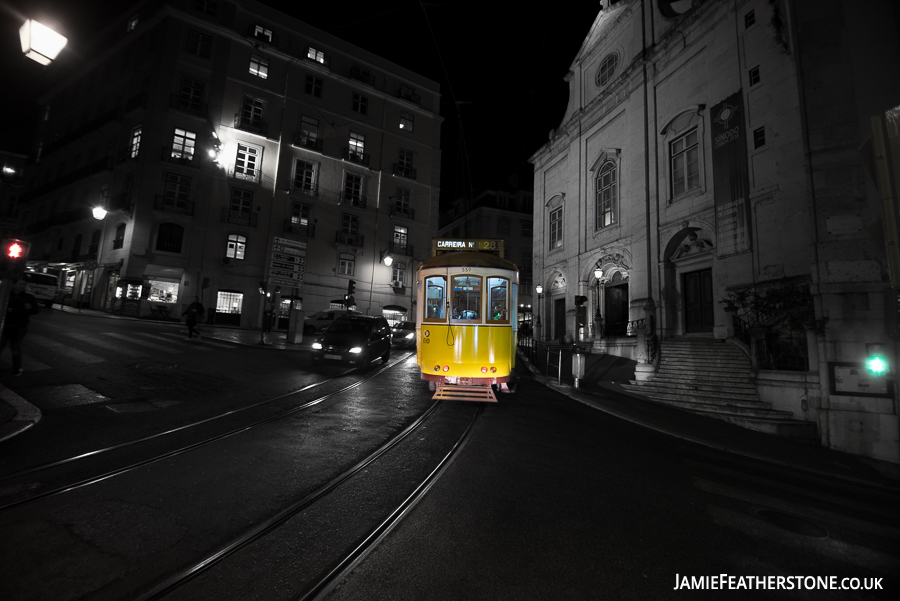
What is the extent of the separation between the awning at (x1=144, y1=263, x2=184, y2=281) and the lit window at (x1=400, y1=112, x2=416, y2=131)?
21026 millimetres

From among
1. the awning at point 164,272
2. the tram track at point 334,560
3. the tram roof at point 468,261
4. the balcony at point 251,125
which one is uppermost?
the balcony at point 251,125

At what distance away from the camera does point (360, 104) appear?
32.8 m

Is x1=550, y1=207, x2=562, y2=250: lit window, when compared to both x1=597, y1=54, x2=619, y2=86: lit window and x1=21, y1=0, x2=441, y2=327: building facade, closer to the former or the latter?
x1=597, y1=54, x2=619, y2=86: lit window

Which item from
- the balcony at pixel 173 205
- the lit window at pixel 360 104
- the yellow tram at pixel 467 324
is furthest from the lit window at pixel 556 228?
the balcony at pixel 173 205

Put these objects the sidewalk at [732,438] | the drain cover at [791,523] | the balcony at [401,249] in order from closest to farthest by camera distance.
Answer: the drain cover at [791,523] → the sidewalk at [732,438] → the balcony at [401,249]

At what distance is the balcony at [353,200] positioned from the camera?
103 feet

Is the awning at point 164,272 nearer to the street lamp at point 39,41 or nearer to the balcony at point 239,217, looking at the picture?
the balcony at point 239,217

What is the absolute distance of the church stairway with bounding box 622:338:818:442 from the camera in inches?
372

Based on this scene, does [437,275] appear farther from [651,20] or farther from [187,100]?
[187,100]

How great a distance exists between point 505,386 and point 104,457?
7.08 m

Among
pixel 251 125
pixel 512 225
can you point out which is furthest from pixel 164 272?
pixel 512 225

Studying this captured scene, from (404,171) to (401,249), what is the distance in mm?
7112

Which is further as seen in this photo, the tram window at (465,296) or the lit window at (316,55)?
the lit window at (316,55)

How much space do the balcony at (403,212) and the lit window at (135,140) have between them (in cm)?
1753
